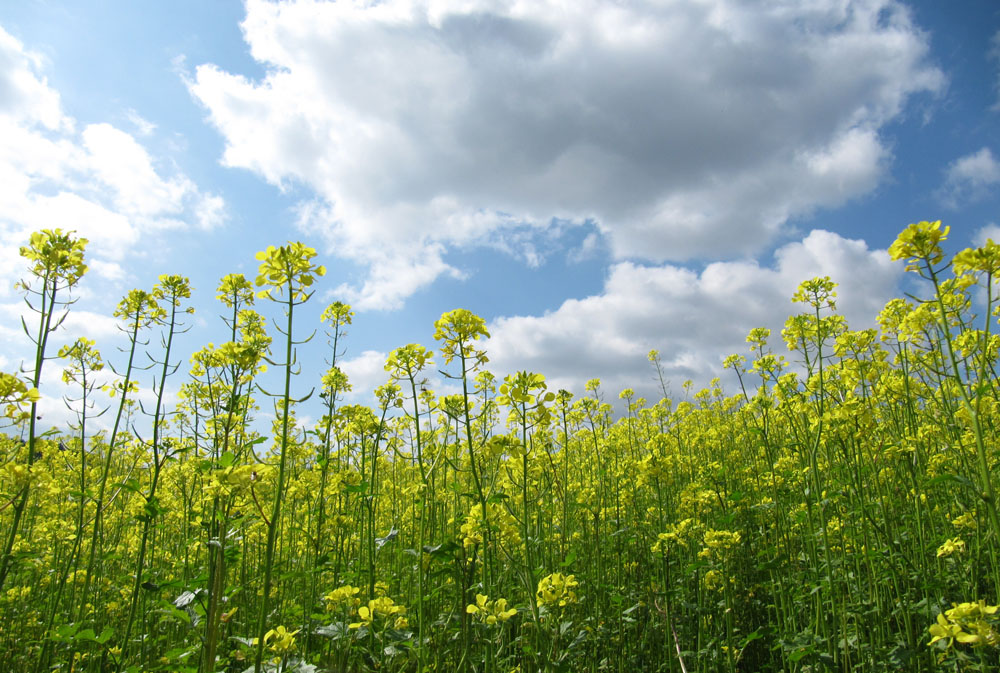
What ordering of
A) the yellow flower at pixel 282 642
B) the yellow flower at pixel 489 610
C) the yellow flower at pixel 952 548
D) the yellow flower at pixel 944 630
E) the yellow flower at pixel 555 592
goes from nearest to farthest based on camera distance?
1. the yellow flower at pixel 944 630
2. the yellow flower at pixel 282 642
3. the yellow flower at pixel 489 610
4. the yellow flower at pixel 555 592
5. the yellow flower at pixel 952 548

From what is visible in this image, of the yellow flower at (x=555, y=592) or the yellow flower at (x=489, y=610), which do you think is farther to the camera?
the yellow flower at (x=555, y=592)

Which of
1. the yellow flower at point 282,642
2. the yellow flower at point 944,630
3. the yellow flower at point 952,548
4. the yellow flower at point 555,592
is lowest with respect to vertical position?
the yellow flower at point 944,630

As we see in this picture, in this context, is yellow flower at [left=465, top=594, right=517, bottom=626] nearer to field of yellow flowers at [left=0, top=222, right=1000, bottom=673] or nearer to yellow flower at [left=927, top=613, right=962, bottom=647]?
field of yellow flowers at [left=0, top=222, right=1000, bottom=673]

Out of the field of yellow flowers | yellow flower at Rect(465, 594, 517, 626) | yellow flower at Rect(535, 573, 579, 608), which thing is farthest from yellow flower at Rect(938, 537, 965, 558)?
yellow flower at Rect(465, 594, 517, 626)

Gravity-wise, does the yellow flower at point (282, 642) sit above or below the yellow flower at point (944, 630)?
above

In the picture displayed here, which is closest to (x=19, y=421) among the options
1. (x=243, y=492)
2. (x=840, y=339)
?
(x=243, y=492)

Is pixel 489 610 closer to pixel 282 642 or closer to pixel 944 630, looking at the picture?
pixel 282 642

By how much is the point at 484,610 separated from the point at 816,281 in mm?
3347

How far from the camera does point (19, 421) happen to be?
2.57 m

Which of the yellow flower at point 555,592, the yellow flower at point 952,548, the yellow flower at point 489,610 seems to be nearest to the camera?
the yellow flower at point 489,610

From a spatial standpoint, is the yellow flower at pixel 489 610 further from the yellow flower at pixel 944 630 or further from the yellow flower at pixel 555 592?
the yellow flower at pixel 944 630

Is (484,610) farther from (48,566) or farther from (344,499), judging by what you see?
(48,566)

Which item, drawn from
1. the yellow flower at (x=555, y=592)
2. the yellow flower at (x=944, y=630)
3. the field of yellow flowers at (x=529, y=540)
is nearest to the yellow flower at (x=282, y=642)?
the field of yellow flowers at (x=529, y=540)

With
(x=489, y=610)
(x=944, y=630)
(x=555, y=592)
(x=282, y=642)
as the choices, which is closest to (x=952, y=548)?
(x=944, y=630)
